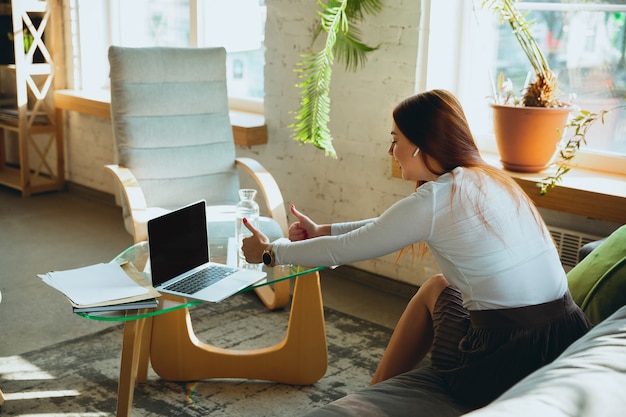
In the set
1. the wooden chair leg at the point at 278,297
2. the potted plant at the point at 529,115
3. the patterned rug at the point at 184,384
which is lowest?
the patterned rug at the point at 184,384

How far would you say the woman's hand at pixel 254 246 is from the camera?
7.32 feet

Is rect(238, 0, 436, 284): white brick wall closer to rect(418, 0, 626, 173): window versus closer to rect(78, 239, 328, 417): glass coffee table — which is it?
rect(418, 0, 626, 173): window

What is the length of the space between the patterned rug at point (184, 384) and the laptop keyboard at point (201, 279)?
1.64ft

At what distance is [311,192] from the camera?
12.9ft

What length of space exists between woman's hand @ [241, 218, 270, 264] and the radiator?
136cm

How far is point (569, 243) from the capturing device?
3.01 metres

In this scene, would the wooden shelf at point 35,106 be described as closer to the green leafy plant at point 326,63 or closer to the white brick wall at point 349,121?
the white brick wall at point 349,121

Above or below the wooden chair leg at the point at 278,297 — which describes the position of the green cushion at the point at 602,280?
above

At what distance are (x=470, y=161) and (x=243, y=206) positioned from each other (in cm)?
88

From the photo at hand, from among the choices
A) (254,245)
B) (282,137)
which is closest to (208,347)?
(254,245)

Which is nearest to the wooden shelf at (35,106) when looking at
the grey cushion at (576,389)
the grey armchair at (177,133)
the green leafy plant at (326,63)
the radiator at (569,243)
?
the grey armchair at (177,133)

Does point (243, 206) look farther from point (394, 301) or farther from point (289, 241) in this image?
point (394, 301)

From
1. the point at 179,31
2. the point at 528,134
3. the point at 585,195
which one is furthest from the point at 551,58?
the point at 179,31

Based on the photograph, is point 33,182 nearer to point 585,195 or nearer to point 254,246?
point 254,246
